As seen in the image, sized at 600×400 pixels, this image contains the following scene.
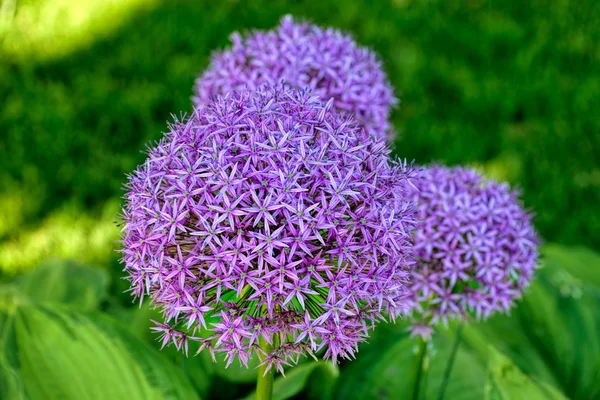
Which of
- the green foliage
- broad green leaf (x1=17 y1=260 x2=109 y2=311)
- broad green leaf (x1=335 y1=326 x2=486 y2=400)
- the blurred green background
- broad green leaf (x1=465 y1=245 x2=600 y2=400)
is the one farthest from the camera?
the blurred green background

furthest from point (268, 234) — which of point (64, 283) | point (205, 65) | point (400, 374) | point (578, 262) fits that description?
point (205, 65)

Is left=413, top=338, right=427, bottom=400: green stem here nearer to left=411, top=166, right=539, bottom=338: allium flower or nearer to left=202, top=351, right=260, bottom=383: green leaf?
→ left=411, top=166, right=539, bottom=338: allium flower

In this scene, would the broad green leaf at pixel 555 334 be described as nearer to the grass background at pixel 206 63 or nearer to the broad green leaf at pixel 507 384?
the broad green leaf at pixel 507 384

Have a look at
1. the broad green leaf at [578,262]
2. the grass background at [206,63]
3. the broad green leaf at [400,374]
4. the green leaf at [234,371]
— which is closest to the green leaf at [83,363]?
the green leaf at [234,371]

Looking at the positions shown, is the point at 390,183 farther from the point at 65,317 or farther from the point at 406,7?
the point at 406,7

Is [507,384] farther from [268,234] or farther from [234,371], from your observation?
[268,234]

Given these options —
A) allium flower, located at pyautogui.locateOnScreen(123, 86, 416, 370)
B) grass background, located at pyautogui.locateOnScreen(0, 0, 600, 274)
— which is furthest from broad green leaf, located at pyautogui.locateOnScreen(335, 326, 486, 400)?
grass background, located at pyautogui.locateOnScreen(0, 0, 600, 274)

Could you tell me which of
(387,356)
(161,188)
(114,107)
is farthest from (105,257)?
(161,188)
